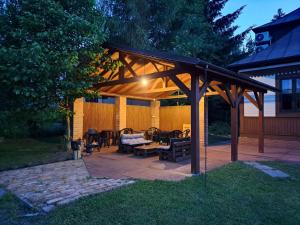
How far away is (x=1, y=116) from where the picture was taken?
433 centimetres

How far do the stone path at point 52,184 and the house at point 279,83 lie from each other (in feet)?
29.1

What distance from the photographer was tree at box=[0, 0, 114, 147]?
439 centimetres

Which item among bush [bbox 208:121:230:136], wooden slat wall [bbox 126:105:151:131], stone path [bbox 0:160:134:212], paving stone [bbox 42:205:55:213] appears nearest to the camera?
paving stone [bbox 42:205:55:213]

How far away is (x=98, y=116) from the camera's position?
1097 cm

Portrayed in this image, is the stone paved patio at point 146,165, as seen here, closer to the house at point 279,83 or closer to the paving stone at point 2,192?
the paving stone at point 2,192

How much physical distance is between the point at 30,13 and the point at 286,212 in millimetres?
6092

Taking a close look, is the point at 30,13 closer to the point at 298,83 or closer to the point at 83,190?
the point at 83,190

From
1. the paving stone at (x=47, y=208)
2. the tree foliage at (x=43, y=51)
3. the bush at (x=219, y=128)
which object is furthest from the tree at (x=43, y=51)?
the bush at (x=219, y=128)

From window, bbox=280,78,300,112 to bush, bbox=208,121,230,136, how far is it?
5.85 metres

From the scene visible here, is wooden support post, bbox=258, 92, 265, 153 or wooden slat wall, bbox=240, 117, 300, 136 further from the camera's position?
wooden slat wall, bbox=240, 117, 300, 136

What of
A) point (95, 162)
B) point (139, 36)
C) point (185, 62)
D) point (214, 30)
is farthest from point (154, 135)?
point (214, 30)

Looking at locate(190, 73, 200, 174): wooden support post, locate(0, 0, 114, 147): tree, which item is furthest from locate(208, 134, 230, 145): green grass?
locate(0, 0, 114, 147): tree

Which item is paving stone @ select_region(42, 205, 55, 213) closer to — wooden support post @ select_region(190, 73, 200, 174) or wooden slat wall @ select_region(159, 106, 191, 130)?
wooden support post @ select_region(190, 73, 200, 174)

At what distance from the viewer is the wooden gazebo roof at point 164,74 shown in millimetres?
5676
